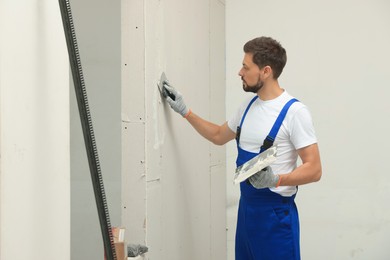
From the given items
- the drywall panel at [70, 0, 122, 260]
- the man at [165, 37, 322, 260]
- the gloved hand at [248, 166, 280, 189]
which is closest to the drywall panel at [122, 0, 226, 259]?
the man at [165, 37, 322, 260]

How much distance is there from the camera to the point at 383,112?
303 centimetres

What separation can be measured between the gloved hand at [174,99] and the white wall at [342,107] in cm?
124

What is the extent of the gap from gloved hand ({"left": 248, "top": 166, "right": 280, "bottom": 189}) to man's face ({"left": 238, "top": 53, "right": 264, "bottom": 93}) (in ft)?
1.49

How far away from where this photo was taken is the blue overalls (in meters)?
1.99

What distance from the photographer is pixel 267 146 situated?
199 centimetres

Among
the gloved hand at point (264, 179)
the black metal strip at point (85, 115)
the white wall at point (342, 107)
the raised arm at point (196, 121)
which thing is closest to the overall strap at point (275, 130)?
the gloved hand at point (264, 179)

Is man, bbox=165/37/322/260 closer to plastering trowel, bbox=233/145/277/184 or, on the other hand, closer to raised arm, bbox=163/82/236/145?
raised arm, bbox=163/82/236/145

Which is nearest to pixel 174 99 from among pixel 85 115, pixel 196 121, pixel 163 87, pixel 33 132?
pixel 163 87

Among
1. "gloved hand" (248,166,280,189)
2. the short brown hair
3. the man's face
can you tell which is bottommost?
"gloved hand" (248,166,280,189)

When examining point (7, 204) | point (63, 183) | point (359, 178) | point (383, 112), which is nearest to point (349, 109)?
point (383, 112)

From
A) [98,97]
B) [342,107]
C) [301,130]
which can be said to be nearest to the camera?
[301,130]

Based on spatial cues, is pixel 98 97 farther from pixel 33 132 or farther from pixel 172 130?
pixel 33 132

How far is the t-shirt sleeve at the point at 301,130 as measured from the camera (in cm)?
196

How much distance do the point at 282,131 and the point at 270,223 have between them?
399 millimetres
